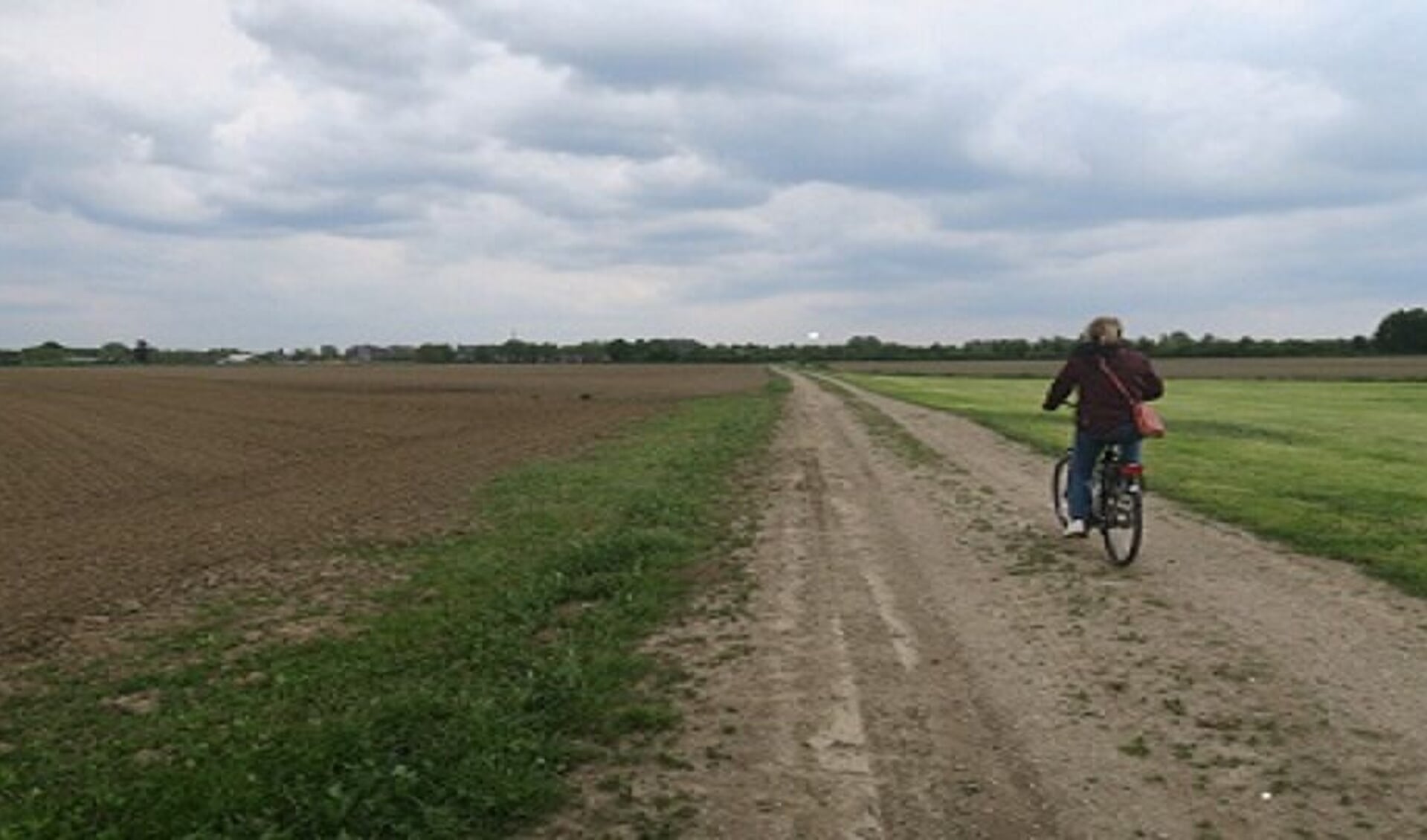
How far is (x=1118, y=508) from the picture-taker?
31.4 ft

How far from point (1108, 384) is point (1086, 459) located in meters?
0.81

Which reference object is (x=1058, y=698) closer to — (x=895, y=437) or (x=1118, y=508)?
(x=1118, y=508)

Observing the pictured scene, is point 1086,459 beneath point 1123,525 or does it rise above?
above

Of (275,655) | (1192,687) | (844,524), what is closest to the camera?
(1192,687)

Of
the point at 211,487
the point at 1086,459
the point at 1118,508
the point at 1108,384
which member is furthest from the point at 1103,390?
the point at 211,487

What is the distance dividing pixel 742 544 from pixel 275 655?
478 centimetres

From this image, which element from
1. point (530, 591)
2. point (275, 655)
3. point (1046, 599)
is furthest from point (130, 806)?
point (1046, 599)

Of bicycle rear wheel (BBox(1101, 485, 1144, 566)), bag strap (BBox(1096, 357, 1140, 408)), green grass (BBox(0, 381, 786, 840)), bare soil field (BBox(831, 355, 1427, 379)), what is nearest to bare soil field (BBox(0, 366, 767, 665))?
green grass (BBox(0, 381, 786, 840))

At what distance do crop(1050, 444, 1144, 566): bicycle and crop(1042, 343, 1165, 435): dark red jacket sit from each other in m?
0.31

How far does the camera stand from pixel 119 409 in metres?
39.8

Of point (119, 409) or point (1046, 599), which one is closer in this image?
point (1046, 599)

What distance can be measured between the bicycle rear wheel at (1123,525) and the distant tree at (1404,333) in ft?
450

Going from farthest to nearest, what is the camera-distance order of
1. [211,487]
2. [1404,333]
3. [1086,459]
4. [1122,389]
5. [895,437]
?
1. [1404,333]
2. [895,437]
3. [211,487]
4. [1086,459]
5. [1122,389]

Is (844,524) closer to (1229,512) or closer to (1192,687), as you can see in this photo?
(1229,512)
